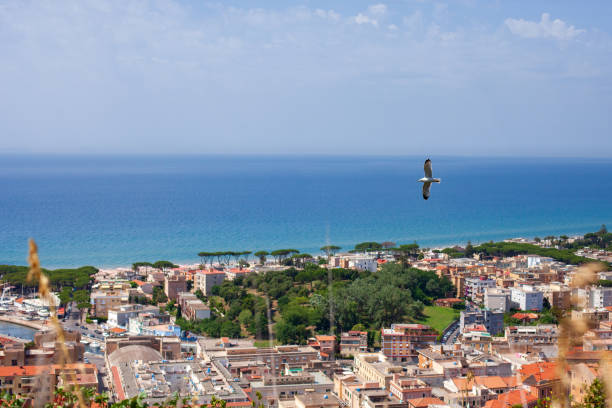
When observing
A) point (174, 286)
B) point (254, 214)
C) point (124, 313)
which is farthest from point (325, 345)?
point (254, 214)

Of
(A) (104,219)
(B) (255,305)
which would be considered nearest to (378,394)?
(B) (255,305)

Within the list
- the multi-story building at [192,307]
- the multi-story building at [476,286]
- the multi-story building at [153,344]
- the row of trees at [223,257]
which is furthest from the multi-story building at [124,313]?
the multi-story building at [476,286]

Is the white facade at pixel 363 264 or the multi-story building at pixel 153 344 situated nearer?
the multi-story building at pixel 153 344

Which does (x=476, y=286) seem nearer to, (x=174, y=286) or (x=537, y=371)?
(x=174, y=286)

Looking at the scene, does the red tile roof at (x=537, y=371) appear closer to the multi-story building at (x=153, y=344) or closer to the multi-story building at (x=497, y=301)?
the multi-story building at (x=153, y=344)

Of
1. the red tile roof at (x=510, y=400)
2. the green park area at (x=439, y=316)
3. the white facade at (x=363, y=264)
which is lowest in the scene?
the green park area at (x=439, y=316)

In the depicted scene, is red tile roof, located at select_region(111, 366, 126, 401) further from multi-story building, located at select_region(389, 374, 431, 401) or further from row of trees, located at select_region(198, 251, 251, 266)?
row of trees, located at select_region(198, 251, 251, 266)
